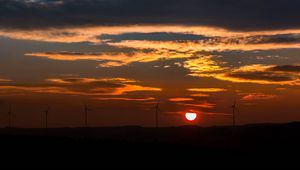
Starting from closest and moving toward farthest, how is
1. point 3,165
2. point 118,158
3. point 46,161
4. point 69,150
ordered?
point 3,165 → point 46,161 → point 118,158 → point 69,150

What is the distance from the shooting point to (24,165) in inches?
2640

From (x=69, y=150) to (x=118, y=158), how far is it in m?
10.4

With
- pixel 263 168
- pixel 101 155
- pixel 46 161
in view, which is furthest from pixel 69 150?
pixel 263 168

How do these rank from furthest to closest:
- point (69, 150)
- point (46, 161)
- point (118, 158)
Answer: point (69, 150) < point (118, 158) < point (46, 161)

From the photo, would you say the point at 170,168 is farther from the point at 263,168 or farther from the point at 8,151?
the point at 8,151

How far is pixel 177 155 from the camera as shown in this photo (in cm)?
8544

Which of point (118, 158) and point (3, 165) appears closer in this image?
point (3, 165)

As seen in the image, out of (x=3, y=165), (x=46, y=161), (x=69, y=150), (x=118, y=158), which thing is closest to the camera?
(x=3, y=165)

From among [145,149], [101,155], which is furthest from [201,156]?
[101,155]

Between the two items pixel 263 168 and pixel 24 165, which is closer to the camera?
pixel 24 165

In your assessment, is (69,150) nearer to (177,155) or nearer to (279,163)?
(177,155)

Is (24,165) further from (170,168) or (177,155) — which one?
(177,155)

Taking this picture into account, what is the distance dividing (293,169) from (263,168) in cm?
408

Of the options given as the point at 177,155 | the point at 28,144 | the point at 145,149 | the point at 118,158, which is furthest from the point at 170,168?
the point at 28,144
